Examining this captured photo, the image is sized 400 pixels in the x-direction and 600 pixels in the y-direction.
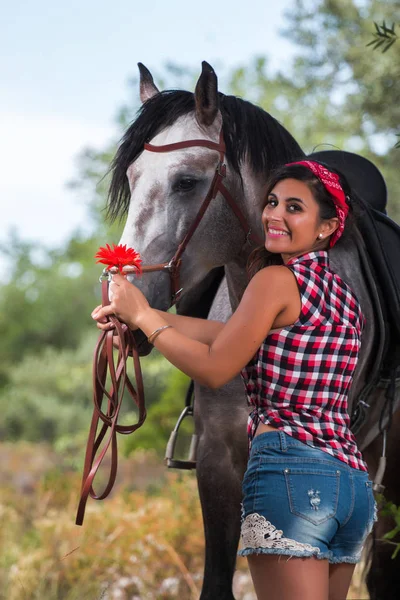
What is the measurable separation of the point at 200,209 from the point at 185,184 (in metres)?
0.10

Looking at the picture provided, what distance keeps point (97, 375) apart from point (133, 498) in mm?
5454

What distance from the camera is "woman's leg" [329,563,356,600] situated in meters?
2.08

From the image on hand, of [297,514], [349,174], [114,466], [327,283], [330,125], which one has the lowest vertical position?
[297,514]

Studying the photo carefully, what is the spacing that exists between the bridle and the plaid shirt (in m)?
0.55

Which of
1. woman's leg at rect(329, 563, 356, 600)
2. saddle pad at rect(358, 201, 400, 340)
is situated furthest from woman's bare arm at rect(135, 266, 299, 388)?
saddle pad at rect(358, 201, 400, 340)

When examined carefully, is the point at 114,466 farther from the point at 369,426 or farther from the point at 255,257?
the point at 369,426

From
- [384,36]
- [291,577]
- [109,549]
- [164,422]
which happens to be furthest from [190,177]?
[164,422]

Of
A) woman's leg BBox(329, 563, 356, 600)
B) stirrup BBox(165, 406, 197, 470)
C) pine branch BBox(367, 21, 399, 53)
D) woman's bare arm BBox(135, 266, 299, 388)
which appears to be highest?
pine branch BBox(367, 21, 399, 53)

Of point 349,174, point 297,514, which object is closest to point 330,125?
point 349,174

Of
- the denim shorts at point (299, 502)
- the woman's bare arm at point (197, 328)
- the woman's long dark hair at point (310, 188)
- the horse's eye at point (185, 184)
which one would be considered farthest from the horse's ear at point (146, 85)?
the denim shorts at point (299, 502)

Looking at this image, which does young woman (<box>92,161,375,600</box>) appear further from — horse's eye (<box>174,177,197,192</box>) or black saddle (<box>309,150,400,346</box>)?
black saddle (<box>309,150,400,346</box>)

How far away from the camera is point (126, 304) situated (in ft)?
6.92

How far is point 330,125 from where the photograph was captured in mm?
14227

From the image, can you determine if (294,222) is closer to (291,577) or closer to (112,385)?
(112,385)
